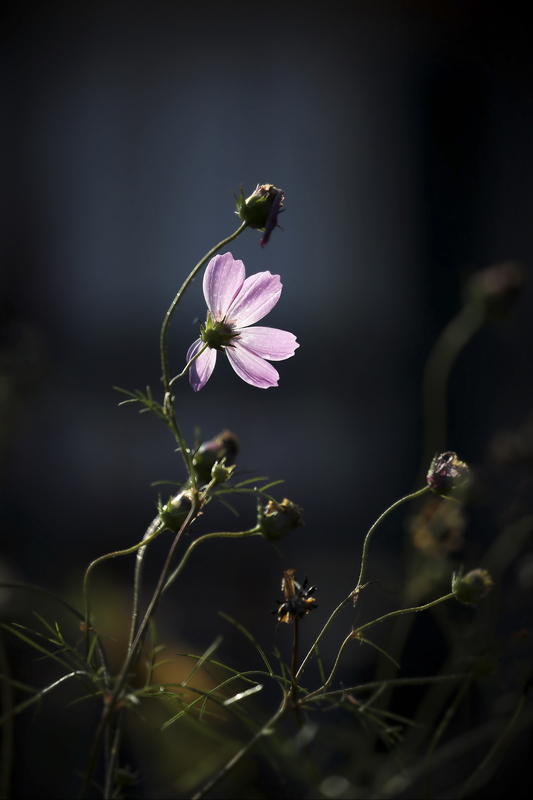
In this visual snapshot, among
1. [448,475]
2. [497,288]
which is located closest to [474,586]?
[448,475]

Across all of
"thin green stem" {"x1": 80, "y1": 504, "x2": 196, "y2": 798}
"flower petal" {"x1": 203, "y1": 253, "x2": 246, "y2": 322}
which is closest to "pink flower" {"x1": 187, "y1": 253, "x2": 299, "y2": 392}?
"flower petal" {"x1": 203, "y1": 253, "x2": 246, "y2": 322}

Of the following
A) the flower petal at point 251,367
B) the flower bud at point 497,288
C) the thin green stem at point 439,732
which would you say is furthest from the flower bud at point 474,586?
the flower bud at point 497,288

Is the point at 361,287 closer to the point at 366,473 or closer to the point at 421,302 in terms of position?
the point at 421,302

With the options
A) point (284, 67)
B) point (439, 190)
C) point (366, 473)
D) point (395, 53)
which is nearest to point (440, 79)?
point (395, 53)

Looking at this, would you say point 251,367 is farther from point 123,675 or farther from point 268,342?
point 123,675

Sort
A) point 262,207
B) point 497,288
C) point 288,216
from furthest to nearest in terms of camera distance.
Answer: point 288,216 < point 497,288 < point 262,207

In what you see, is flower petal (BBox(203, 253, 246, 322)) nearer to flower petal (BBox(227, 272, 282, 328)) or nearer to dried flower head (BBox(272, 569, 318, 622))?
flower petal (BBox(227, 272, 282, 328))

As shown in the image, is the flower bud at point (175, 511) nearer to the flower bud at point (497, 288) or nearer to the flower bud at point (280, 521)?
the flower bud at point (280, 521)
